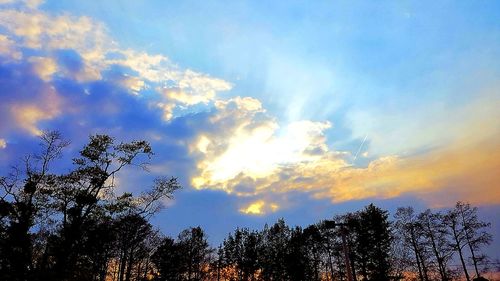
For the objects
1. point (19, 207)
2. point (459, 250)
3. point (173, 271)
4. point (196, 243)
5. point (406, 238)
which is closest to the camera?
point (19, 207)

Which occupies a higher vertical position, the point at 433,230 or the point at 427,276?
the point at 433,230

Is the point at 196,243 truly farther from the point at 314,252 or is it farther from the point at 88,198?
the point at 88,198

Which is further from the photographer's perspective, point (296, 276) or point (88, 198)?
point (296, 276)

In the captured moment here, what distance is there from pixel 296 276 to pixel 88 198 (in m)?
38.2

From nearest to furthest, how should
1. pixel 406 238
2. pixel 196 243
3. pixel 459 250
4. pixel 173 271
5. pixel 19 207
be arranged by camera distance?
pixel 19 207
pixel 459 250
pixel 406 238
pixel 173 271
pixel 196 243

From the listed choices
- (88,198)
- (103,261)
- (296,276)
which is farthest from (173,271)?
(88,198)

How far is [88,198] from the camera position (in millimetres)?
27516

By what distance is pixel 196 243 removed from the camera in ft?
225

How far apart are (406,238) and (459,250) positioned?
7.14m

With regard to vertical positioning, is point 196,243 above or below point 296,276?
above

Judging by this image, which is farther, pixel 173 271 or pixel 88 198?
pixel 173 271

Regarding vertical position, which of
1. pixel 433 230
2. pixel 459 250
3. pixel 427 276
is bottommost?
pixel 427 276

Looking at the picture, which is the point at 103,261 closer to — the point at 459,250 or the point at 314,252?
the point at 314,252

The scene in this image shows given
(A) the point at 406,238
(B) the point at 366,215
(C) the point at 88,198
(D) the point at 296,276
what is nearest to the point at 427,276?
(A) the point at 406,238
